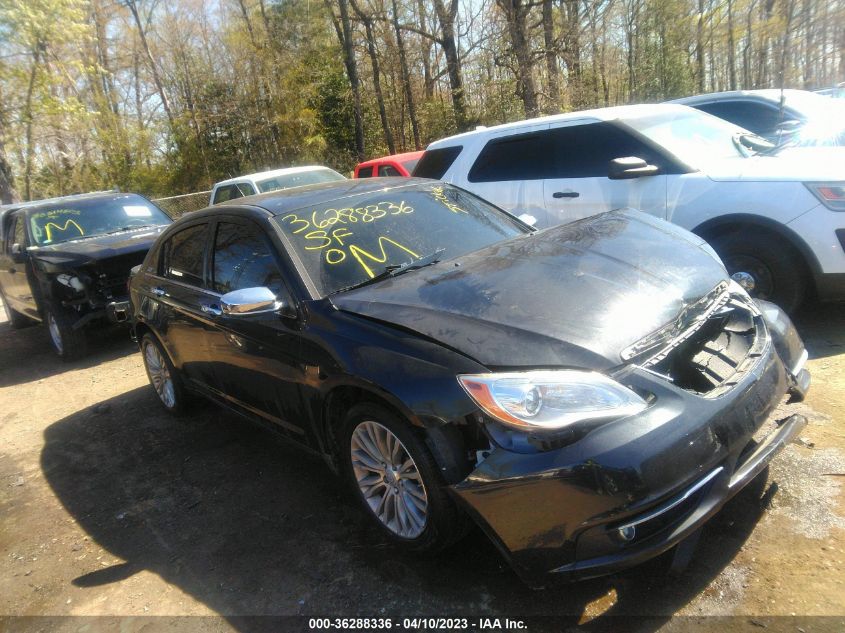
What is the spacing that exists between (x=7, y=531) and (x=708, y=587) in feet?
13.0

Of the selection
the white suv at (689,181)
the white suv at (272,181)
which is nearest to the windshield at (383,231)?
the white suv at (689,181)

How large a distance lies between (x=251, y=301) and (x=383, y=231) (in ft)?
2.94

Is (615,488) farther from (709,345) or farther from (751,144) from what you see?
(751,144)

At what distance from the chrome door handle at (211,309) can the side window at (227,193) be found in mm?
6871

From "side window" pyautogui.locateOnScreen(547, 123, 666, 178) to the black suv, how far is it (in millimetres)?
4668

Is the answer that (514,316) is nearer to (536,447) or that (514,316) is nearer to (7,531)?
(536,447)

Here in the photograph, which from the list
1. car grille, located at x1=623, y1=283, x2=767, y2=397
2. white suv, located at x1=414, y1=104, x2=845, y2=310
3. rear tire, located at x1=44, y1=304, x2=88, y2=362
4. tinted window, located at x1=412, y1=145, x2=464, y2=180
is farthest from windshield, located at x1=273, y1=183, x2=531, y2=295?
rear tire, located at x1=44, y1=304, x2=88, y2=362

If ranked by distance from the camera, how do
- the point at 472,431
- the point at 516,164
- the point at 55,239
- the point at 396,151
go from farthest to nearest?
the point at 396,151
the point at 55,239
the point at 516,164
the point at 472,431

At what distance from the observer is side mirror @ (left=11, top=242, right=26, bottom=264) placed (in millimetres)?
7754

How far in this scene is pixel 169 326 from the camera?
15.1 ft

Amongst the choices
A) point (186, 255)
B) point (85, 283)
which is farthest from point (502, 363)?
point (85, 283)

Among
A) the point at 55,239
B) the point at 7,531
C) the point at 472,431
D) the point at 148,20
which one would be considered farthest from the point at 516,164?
the point at 148,20

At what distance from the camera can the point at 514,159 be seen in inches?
251

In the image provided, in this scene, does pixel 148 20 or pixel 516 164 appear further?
pixel 148 20
